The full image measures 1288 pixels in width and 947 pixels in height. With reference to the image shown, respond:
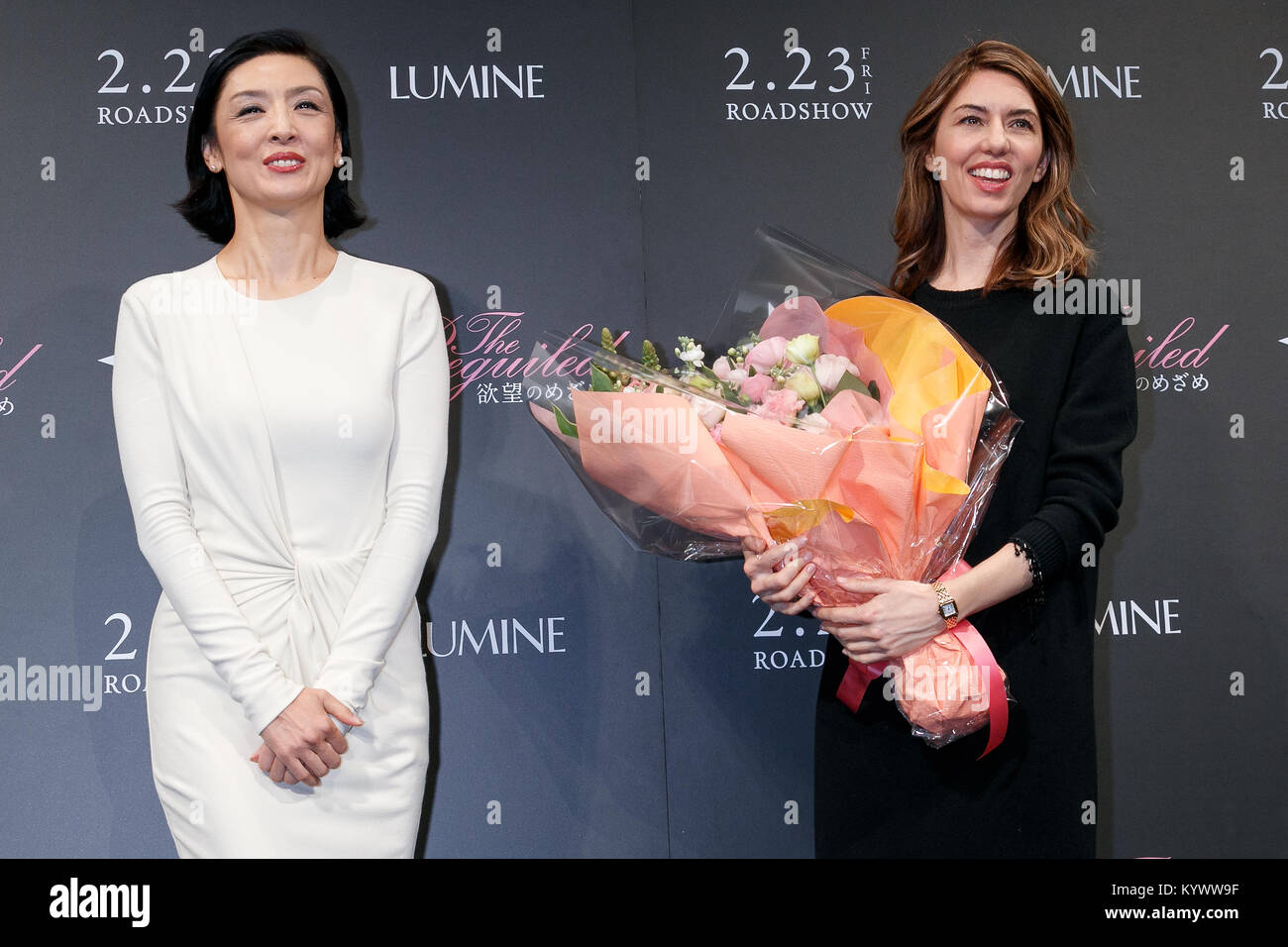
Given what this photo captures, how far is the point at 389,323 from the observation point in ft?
7.80

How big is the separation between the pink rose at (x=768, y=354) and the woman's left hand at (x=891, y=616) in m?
0.38

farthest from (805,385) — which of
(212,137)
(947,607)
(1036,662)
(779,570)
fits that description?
(212,137)

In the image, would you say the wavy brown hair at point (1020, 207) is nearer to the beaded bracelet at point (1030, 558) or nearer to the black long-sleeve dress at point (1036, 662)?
the black long-sleeve dress at point (1036, 662)

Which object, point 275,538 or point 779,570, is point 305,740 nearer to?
point 275,538

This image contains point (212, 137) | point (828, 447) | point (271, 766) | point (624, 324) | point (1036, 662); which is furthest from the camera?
point (624, 324)

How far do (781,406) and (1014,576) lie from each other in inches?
20.3

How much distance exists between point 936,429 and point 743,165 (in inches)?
53.0

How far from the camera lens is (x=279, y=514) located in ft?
7.51

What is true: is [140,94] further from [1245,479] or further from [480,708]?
[1245,479]

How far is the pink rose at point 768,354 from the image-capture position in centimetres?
199

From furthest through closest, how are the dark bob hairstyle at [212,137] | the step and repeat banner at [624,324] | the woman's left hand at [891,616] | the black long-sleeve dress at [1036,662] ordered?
the step and repeat banner at [624,324] → the dark bob hairstyle at [212,137] → the black long-sleeve dress at [1036,662] → the woman's left hand at [891,616]

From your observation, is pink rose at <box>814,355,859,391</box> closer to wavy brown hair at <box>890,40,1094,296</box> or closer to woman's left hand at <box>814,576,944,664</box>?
woman's left hand at <box>814,576,944,664</box>

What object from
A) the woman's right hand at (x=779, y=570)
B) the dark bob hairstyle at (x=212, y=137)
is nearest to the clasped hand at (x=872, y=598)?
the woman's right hand at (x=779, y=570)
